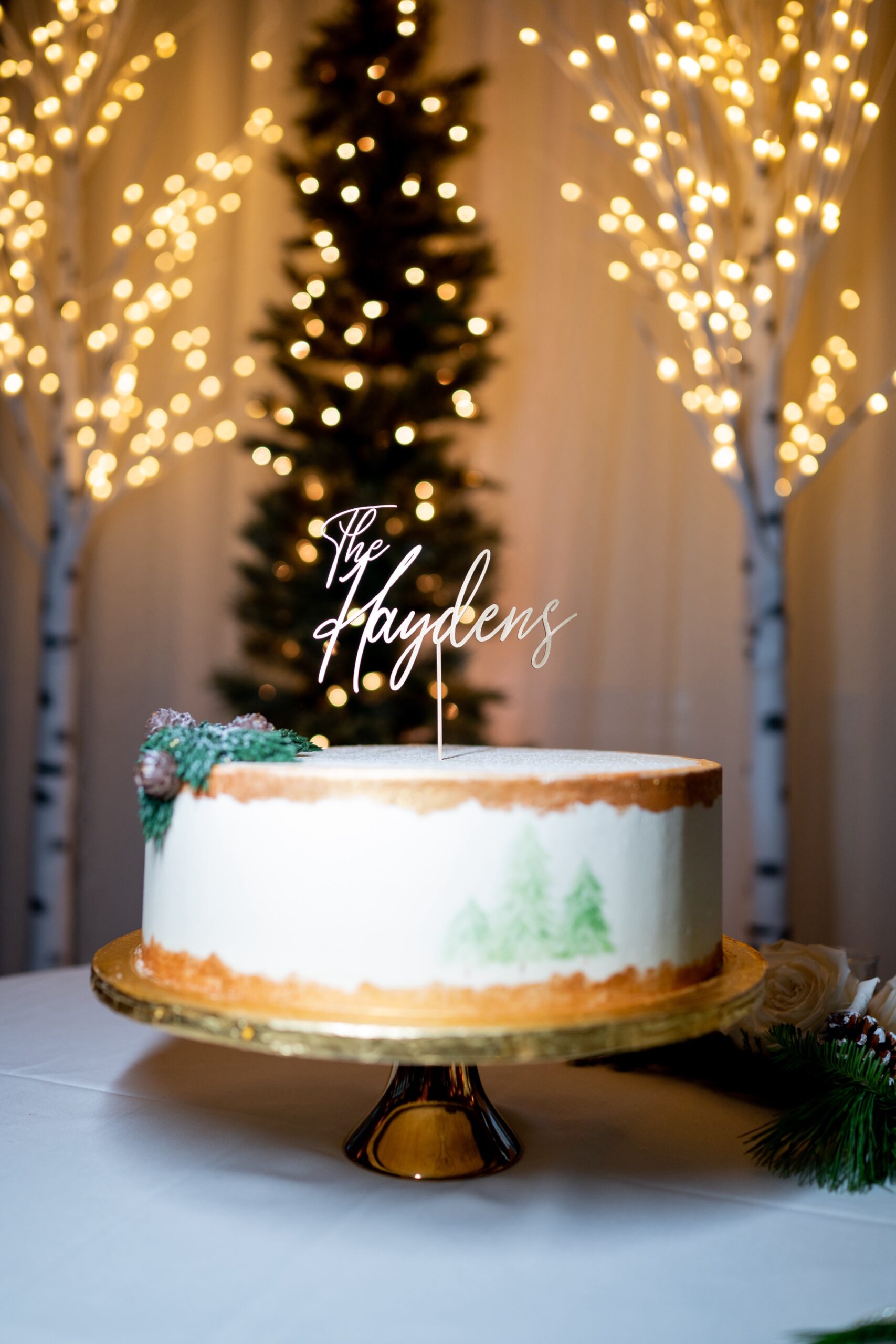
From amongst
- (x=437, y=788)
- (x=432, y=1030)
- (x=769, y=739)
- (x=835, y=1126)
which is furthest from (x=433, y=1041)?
(x=769, y=739)

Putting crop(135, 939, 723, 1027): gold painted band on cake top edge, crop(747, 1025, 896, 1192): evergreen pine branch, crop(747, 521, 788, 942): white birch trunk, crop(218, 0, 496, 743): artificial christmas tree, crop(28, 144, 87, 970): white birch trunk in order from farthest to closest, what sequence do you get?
crop(28, 144, 87, 970): white birch trunk
crop(218, 0, 496, 743): artificial christmas tree
crop(747, 521, 788, 942): white birch trunk
crop(747, 1025, 896, 1192): evergreen pine branch
crop(135, 939, 723, 1027): gold painted band on cake top edge

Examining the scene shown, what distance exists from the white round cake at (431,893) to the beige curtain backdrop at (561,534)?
201 cm

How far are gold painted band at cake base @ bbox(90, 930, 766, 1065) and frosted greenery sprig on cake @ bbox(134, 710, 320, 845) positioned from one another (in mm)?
180

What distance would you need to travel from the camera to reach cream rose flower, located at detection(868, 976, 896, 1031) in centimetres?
134

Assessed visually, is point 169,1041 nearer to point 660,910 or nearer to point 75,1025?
point 75,1025

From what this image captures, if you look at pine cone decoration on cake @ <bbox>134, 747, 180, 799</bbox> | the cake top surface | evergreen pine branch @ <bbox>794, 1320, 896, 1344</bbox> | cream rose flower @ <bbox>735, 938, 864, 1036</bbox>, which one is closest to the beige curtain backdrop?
the cake top surface

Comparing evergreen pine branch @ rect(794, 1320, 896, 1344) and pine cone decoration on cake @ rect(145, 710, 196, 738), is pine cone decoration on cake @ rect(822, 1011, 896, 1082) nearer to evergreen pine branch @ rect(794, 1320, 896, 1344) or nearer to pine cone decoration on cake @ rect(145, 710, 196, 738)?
evergreen pine branch @ rect(794, 1320, 896, 1344)

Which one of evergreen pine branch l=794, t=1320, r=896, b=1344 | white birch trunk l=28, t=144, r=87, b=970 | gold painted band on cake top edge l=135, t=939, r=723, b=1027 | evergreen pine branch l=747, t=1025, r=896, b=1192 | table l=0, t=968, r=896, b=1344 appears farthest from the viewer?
white birch trunk l=28, t=144, r=87, b=970

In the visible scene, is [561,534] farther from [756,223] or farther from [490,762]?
[490,762]

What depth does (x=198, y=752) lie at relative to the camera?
1.18 meters

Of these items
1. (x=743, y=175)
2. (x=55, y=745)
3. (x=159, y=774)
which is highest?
(x=743, y=175)

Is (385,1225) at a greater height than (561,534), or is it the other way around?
(561,534)

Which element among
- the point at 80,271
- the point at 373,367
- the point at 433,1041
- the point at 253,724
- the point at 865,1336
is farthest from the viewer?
the point at 80,271

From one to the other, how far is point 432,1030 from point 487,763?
0.40m
